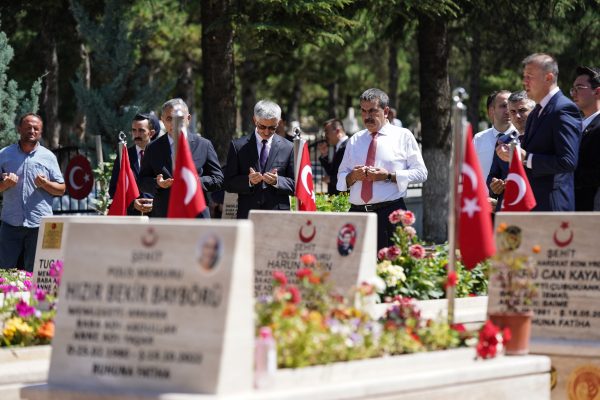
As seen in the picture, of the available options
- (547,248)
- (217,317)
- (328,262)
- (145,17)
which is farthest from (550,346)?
(145,17)

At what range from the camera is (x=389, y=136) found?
10.9 metres

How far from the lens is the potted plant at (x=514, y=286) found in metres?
7.54

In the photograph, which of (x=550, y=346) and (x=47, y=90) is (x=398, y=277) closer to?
(x=550, y=346)

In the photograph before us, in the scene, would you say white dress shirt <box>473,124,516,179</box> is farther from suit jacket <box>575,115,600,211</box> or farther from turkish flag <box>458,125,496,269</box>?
turkish flag <box>458,125,496,269</box>

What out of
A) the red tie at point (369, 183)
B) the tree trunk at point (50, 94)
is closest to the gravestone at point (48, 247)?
the red tie at point (369, 183)

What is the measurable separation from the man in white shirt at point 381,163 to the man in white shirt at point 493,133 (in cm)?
105

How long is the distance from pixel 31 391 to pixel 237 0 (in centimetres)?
1050

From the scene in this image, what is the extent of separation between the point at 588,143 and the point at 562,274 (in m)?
2.16

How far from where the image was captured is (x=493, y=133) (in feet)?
38.6

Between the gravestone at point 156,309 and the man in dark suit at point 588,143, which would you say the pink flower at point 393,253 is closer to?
the man in dark suit at point 588,143

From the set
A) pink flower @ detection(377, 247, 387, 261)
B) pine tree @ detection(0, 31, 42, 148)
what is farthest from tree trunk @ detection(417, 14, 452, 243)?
pink flower @ detection(377, 247, 387, 261)

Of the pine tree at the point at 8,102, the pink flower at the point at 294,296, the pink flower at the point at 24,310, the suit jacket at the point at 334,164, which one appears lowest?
the pink flower at the point at 24,310

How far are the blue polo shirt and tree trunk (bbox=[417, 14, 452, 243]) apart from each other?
8398 millimetres

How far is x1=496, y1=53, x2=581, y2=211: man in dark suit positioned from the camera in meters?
9.38
